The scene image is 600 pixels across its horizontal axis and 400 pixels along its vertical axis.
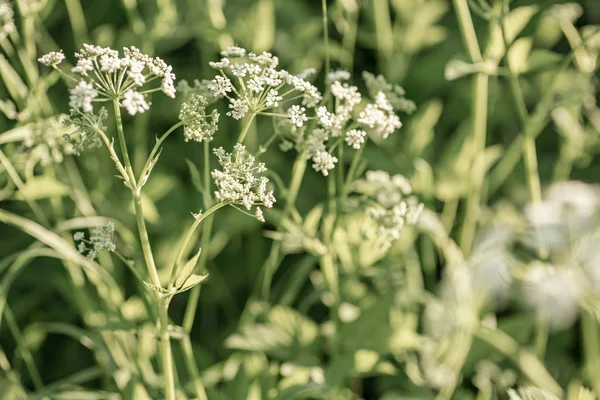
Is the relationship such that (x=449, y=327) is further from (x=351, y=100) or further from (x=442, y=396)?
(x=351, y=100)

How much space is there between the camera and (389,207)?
5.85 feet

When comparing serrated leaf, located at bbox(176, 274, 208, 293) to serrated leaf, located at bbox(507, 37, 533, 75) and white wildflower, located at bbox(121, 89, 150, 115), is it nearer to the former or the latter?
white wildflower, located at bbox(121, 89, 150, 115)

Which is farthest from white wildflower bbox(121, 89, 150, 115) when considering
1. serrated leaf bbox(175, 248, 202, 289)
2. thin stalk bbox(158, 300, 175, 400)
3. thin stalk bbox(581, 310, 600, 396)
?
thin stalk bbox(581, 310, 600, 396)

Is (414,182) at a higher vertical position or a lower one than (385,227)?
lower

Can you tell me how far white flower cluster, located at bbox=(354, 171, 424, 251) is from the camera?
1550mm

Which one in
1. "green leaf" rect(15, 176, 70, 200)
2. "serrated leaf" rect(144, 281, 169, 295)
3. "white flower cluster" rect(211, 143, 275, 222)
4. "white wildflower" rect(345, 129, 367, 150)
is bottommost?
"green leaf" rect(15, 176, 70, 200)

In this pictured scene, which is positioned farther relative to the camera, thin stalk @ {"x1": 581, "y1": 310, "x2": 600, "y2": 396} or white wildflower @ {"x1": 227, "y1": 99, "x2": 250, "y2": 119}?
thin stalk @ {"x1": 581, "y1": 310, "x2": 600, "y2": 396}

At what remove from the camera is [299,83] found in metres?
1.22

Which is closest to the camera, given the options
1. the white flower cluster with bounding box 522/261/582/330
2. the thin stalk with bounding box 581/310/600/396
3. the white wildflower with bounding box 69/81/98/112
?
the white wildflower with bounding box 69/81/98/112

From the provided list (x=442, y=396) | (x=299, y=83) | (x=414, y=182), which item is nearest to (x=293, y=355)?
(x=442, y=396)

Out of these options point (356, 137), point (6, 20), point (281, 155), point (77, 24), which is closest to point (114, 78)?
point (356, 137)

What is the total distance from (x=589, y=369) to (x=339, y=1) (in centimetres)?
137

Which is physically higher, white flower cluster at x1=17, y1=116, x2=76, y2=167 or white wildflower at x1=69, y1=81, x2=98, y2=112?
white wildflower at x1=69, y1=81, x2=98, y2=112

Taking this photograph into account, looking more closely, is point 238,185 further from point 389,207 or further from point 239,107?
point 389,207
